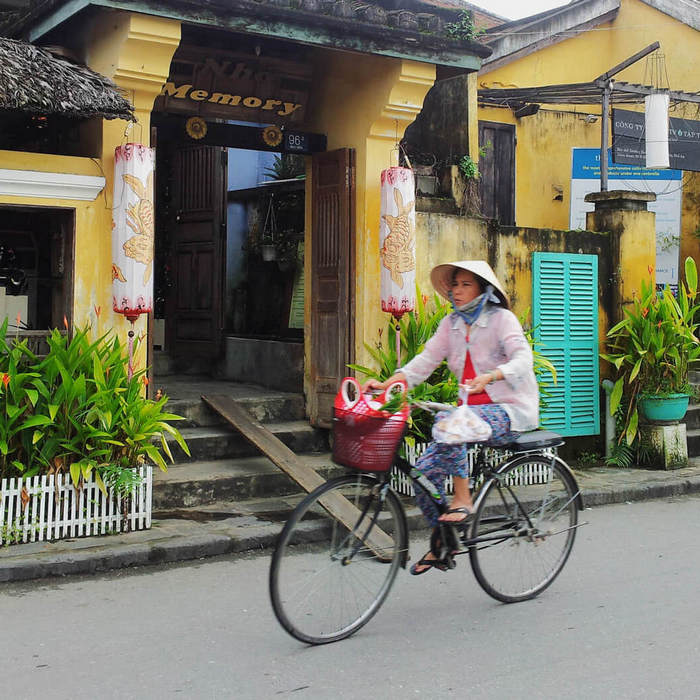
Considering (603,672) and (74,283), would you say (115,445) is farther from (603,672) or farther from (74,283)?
(603,672)

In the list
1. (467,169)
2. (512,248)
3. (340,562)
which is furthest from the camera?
(467,169)

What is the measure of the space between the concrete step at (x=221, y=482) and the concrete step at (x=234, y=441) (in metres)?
0.09

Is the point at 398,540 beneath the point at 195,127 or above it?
beneath

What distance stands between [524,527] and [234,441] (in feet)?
A: 12.8

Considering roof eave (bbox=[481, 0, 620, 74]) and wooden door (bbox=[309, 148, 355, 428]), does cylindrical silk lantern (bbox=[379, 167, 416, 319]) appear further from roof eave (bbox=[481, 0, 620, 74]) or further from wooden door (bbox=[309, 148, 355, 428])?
roof eave (bbox=[481, 0, 620, 74])

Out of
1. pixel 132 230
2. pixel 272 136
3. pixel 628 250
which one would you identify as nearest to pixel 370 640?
pixel 132 230

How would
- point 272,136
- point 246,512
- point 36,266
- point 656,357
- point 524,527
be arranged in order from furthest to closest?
point 656,357 < point 272,136 < point 36,266 < point 246,512 < point 524,527

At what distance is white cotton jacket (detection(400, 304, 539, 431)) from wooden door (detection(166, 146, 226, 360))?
6.91 meters

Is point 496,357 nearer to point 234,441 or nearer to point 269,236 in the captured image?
point 234,441

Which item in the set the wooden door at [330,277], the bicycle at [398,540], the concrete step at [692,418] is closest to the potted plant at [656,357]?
the concrete step at [692,418]

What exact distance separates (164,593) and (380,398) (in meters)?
1.88

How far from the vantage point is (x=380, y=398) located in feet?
16.5

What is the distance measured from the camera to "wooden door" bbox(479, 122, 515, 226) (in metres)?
14.9

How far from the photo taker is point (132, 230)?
Answer: 7.55 metres
